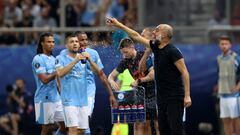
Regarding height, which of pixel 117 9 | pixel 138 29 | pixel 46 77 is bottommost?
pixel 46 77

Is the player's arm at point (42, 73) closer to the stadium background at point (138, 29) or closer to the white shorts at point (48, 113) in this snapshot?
the white shorts at point (48, 113)

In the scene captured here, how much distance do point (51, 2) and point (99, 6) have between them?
1235 mm

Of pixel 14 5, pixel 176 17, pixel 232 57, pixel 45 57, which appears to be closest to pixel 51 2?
pixel 14 5

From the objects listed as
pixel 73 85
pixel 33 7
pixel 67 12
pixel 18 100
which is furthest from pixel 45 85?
pixel 33 7

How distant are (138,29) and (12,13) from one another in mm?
3641

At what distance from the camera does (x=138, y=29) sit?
2519 cm

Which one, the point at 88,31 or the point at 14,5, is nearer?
the point at 88,31

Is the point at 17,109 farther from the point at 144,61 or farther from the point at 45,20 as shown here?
the point at 144,61

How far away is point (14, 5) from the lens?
88.8 feet

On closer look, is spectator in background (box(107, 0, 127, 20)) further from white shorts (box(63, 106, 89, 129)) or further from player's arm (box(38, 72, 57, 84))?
white shorts (box(63, 106, 89, 129))

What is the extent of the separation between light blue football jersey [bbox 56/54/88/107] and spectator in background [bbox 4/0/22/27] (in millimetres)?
8013

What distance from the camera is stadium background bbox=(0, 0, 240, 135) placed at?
25.7 metres

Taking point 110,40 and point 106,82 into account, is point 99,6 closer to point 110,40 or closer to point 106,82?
point 110,40

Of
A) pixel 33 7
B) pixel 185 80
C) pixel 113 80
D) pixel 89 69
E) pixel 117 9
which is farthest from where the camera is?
pixel 33 7
